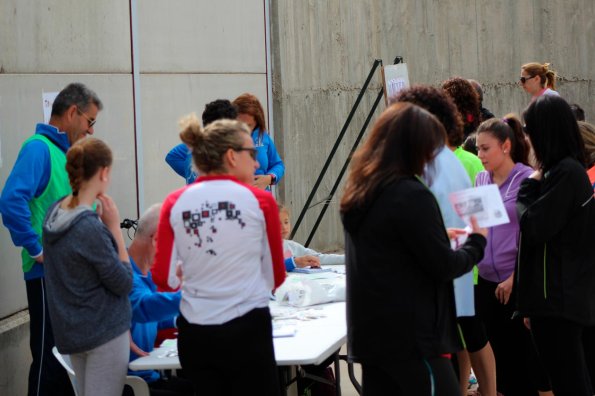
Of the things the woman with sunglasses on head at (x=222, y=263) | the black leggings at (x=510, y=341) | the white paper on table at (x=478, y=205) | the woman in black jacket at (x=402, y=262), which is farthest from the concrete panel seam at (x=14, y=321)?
the white paper on table at (x=478, y=205)

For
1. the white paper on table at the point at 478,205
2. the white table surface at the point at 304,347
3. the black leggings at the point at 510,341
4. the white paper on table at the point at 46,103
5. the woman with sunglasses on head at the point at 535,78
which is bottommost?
the black leggings at the point at 510,341

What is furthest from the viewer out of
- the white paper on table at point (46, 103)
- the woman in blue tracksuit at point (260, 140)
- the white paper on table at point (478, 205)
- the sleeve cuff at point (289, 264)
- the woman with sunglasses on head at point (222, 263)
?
the woman in blue tracksuit at point (260, 140)

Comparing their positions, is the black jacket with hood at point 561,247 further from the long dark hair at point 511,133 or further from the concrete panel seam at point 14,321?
the concrete panel seam at point 14,321

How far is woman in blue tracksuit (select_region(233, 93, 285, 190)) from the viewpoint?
6.66 m

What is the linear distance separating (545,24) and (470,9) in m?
1.54

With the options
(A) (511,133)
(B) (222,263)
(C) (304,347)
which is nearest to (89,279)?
(B) (222,263)

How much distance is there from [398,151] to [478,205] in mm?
432

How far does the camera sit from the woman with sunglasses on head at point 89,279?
13.0 ft

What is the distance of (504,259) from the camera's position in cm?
530

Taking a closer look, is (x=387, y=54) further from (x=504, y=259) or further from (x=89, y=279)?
(x=89, y=279)

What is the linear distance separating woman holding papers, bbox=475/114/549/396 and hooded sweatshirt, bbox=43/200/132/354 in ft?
Answer: 7.04

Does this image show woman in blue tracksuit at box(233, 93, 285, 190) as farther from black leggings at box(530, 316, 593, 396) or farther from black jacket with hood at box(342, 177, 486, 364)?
black jacket with hood at box(342, 177, 486, 364)

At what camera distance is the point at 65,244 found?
3.98 m

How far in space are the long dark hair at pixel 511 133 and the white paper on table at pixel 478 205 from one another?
1631mm
